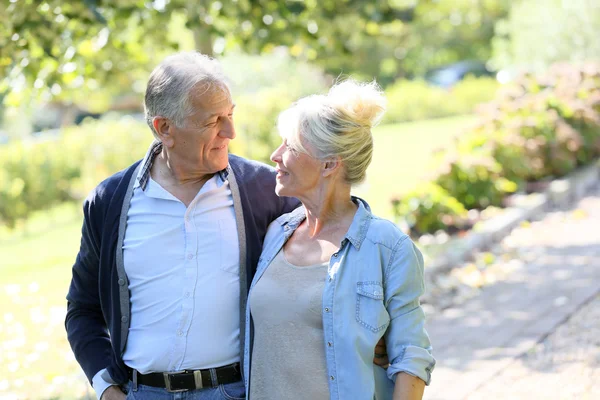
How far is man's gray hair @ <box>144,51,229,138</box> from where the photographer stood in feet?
9.62

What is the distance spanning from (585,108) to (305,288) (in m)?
11.5

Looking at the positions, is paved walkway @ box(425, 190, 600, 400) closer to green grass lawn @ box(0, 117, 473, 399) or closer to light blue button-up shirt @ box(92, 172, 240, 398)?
green grass lawn @ box(0, 117, 473, 399)

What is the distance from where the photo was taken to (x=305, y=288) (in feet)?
8.69

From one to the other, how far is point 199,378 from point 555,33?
23.2 m

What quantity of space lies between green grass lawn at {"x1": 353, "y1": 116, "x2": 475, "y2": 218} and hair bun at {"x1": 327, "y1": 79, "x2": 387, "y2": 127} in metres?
5.52

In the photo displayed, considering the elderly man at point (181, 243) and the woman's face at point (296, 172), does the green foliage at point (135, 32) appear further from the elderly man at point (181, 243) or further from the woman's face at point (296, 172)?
the woman's face at point (296, 172)

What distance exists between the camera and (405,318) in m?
2.58

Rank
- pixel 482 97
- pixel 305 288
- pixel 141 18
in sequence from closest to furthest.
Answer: pixel 305 288, pixel 141 18, pixel 482 97

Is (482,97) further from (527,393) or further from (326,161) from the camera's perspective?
(326,161)

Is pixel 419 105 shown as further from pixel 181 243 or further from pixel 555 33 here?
pixel 181 243

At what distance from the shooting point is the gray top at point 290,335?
8.61ft

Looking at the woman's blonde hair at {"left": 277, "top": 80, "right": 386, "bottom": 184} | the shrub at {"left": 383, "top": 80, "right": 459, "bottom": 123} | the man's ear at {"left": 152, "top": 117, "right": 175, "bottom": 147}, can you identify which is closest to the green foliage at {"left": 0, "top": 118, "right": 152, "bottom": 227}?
the man's ear at {"left": 152, "top": 117, "right": 175, "bottom": 147}

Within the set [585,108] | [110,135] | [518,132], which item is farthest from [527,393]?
[110,135]

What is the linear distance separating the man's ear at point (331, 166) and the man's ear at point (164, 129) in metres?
0.61
